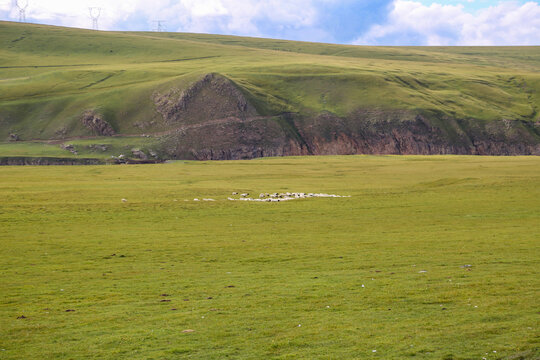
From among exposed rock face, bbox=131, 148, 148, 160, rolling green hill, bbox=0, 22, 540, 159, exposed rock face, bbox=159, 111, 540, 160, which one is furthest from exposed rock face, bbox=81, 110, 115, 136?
exposed rock face, bbox=159, 111, 540, 160

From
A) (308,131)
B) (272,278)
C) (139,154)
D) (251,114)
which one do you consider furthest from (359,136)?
(272,278)

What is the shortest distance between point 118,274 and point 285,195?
34.6 metres

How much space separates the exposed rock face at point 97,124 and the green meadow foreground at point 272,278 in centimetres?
9181

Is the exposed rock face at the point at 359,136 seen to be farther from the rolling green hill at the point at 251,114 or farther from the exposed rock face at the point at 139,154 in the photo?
the exposed rock face at the point at 139,154

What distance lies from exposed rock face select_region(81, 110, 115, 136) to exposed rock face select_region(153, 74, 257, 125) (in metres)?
14.4

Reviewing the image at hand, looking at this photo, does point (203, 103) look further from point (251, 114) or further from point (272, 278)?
point (272, 278)

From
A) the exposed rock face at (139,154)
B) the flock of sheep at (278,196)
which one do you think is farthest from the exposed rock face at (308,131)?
the flock of sheep at (278,196)

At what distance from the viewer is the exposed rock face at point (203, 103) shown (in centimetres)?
14900

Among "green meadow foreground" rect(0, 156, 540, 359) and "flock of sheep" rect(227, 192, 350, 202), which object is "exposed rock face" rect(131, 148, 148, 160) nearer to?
"flock of sheep" rect(227, 192, 350, 202)

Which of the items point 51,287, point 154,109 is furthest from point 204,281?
point 154,109

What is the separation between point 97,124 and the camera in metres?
145

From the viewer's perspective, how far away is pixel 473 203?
4947 cm

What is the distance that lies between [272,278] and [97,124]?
429 feet

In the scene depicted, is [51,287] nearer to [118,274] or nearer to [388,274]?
[118,274]
